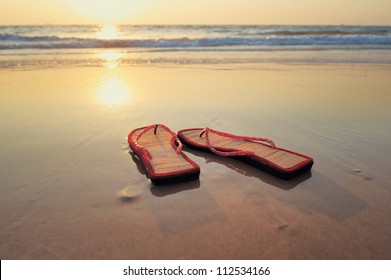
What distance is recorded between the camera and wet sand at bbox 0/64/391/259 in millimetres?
1625

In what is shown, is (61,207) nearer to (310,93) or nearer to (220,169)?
(220,169)

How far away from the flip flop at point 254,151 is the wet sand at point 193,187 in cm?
8

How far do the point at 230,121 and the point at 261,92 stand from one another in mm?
1820

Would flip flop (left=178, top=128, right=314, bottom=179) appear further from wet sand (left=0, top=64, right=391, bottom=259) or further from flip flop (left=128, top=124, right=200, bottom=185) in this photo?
flip flop (left=128, top=124, right=200, bottom=185)

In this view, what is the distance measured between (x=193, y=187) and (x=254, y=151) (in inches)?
29.7

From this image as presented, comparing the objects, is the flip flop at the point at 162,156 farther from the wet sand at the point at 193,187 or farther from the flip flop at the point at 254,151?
the flip flop at the point at 254,151

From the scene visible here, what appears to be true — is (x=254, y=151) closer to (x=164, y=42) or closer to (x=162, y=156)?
(x=162, y=156)

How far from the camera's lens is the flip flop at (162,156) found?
7.34 feet

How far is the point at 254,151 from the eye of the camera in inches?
106

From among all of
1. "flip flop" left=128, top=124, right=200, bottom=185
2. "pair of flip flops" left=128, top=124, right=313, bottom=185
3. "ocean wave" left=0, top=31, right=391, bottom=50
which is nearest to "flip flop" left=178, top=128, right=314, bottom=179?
"pair of flip flops" left=128, top=124, right=313, bottom=185

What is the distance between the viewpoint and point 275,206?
1.99m

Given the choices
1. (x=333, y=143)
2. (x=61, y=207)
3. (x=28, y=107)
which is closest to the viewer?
(x=61, y=207)
